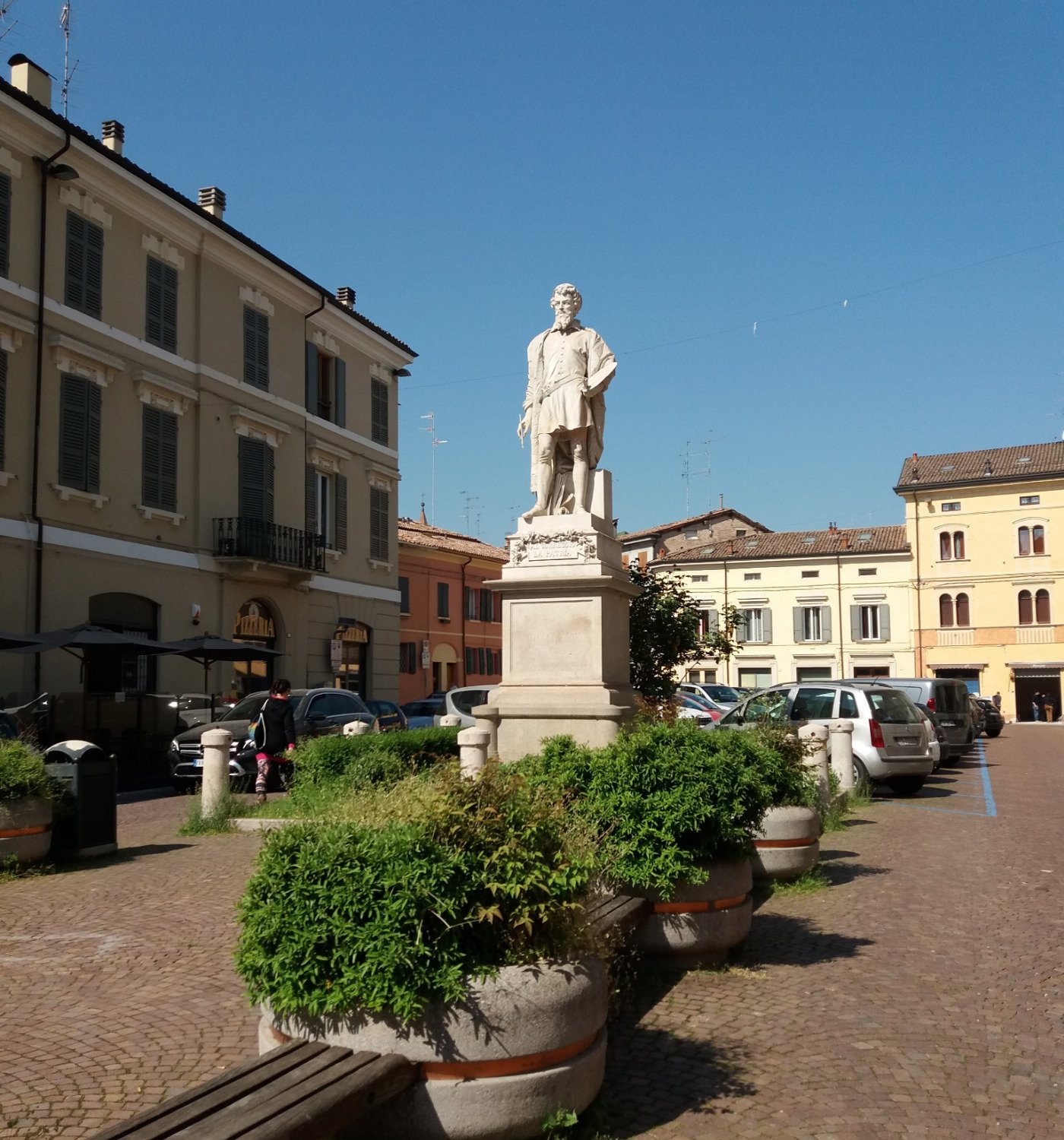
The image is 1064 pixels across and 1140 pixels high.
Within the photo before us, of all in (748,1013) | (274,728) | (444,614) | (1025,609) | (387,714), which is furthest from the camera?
(1025,609)

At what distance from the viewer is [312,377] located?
29656 mm

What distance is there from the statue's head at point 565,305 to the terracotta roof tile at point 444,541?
30.9 m

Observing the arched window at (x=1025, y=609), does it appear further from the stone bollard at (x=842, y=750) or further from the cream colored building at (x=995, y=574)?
the stone bollard at (x=842, y=750)

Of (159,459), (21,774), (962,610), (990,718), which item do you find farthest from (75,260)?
(962,610)

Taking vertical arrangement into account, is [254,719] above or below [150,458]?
below

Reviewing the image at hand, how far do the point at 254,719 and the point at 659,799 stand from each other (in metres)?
11.8

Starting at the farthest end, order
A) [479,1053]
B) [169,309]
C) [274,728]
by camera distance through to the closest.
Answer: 1. [169,309]
2. [274,728]
3. [479,1053]

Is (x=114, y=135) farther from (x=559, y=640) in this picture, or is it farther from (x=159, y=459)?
(x=559, y=640)

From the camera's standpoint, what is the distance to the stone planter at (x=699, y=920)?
5.91 m

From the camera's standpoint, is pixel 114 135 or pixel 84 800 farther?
pixel 114 135

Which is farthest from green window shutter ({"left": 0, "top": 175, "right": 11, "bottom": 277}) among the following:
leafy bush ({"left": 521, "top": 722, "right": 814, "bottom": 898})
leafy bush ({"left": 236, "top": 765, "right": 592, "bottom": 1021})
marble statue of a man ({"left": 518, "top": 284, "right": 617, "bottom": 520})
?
leafy bush ({"left": 236, "top": 765, "right": 592, "bottom": 1021})

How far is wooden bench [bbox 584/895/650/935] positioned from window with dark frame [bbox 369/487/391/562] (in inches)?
1047

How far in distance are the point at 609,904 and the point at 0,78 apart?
19.9 m

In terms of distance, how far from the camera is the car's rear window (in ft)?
53.3
